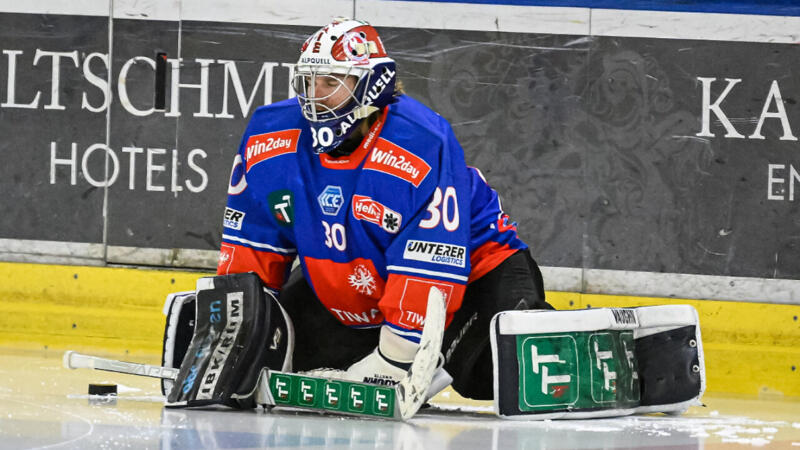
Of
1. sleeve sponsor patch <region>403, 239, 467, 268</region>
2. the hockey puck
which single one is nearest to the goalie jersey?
sleeve sponsor patch <region>403, 239, 467, 268</region>

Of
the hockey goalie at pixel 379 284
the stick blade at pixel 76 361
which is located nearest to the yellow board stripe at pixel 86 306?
the hockey goalie at pixel 379 284

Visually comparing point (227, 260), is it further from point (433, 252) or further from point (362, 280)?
point (433, 252)

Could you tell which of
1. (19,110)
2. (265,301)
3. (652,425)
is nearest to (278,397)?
(265,301)

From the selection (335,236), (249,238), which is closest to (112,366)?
(249,238)

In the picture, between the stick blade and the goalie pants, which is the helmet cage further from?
the stick blade

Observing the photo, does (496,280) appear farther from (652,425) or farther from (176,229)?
(176,229)

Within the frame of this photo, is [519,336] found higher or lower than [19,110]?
lower

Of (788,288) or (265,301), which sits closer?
(265,301)

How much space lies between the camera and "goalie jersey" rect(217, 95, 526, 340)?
13.6 ft

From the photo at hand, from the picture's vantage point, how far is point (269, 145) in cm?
438

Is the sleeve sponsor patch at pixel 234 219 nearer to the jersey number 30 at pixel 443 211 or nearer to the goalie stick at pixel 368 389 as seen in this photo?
the goalie stick at pixel 368 389

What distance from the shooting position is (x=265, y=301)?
4.31m

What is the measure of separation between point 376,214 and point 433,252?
0.20m

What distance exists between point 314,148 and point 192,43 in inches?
85.1
